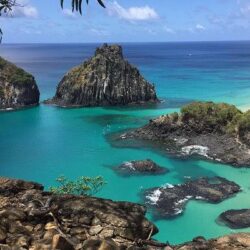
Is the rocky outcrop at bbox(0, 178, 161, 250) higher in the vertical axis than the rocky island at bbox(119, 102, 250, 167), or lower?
higher

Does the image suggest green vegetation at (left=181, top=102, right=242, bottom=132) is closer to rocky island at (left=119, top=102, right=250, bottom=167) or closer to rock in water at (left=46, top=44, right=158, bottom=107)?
rocky island at (left=119, top=102, right=250, bottom=167)

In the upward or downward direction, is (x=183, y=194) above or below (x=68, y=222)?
below

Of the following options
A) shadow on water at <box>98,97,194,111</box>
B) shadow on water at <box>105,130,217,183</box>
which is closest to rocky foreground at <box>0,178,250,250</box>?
shadow on water at <box>105,130,217,183</box>

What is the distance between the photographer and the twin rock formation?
470 ft

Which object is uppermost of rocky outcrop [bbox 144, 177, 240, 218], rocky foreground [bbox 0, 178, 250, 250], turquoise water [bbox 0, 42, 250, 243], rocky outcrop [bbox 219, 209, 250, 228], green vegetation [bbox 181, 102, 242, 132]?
rocky foreground [bbox 0, 178, 250, 250]

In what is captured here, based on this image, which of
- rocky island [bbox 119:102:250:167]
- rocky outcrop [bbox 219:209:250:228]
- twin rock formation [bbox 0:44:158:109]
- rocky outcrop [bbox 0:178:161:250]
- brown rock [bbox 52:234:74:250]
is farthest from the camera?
twin rock formation [bbox 0:44:158:109]

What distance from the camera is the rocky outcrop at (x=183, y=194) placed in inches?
2237

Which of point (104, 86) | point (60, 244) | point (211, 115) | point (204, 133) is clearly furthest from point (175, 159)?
point (104, 86)

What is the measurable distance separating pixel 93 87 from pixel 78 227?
129 metres

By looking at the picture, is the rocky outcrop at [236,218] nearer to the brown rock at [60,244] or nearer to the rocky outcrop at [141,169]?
the rocky outcrop at [141,169]

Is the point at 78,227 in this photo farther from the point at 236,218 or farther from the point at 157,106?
the point at 157,106

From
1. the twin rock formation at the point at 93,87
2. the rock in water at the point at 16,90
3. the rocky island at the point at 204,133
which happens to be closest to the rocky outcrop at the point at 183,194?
the rocky island at the point at 204,133

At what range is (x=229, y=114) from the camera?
93.4 meters

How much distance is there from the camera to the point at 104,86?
144 metres
